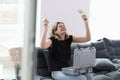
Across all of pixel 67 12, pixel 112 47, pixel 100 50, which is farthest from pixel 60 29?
pixel 112 47

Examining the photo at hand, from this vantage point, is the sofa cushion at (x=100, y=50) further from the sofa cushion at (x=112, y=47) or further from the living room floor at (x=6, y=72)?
the living room floor at (x=6, y=72)

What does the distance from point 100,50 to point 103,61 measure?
0.33m

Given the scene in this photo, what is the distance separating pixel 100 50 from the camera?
369 centimetres

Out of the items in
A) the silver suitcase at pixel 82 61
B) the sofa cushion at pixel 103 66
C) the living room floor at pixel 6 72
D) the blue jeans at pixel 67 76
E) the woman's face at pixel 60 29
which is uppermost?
the woman's face at pixel 60 29

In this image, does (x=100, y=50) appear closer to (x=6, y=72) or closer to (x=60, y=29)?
(x=60, y=29)

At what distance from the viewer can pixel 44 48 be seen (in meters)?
3.02

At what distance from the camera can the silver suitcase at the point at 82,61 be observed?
8.68 feet

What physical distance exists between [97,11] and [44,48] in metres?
1.34

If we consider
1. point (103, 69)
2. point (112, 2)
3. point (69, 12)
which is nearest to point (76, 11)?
point (69, 12)

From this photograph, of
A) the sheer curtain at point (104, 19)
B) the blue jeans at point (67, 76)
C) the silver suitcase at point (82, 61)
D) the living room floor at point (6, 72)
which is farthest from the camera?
the sheer curtain at point (104, 19)

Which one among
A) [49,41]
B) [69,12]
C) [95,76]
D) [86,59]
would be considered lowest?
[95,76]

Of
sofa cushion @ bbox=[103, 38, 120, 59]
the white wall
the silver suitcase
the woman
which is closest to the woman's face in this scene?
the woman

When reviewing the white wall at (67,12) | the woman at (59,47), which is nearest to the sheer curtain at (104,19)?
the white wall at (67,12)

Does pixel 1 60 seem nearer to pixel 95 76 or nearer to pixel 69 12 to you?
pixel 95 76
